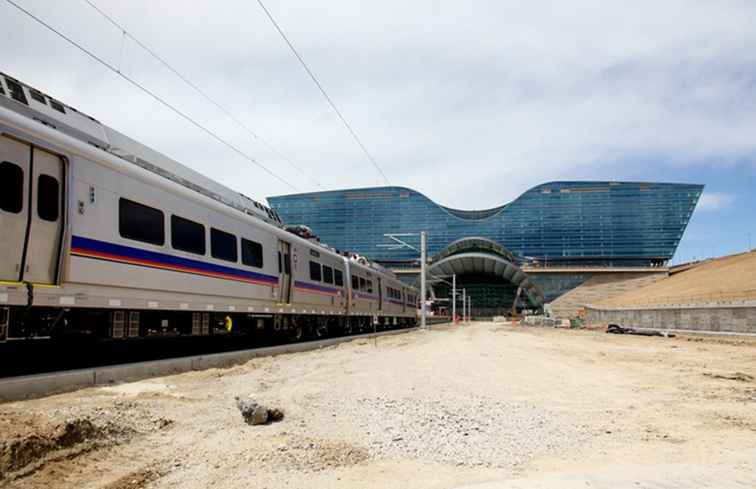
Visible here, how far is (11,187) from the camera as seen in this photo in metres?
8.51

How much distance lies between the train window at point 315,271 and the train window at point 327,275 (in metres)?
0.70

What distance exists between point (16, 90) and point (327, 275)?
1485 cm

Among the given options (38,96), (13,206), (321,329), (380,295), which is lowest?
(321,329)

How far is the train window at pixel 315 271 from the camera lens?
21.9 meters

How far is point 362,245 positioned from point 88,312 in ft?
441

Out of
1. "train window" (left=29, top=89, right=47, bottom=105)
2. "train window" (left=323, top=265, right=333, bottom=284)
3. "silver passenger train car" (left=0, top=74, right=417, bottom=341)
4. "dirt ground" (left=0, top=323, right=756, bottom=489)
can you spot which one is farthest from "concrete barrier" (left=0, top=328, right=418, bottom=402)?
"train window" (left=323, top=265, right=333, bottom=284)

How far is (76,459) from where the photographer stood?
5.18 meters

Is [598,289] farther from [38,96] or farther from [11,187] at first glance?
[11,187]

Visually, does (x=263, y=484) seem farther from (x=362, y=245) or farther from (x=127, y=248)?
(x=362, y=245)

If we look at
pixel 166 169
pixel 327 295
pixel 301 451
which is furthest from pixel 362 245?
pixel 301 451

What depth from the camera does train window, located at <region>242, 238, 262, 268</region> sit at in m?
16.0

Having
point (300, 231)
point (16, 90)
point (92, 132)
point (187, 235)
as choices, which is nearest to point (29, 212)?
point (16, 90)

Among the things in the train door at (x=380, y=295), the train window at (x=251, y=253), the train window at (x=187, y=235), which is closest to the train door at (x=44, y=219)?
the train window at (x=187, y=235)

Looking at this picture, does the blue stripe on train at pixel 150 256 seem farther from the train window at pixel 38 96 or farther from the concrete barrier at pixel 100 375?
the train window at pixel 38 96
